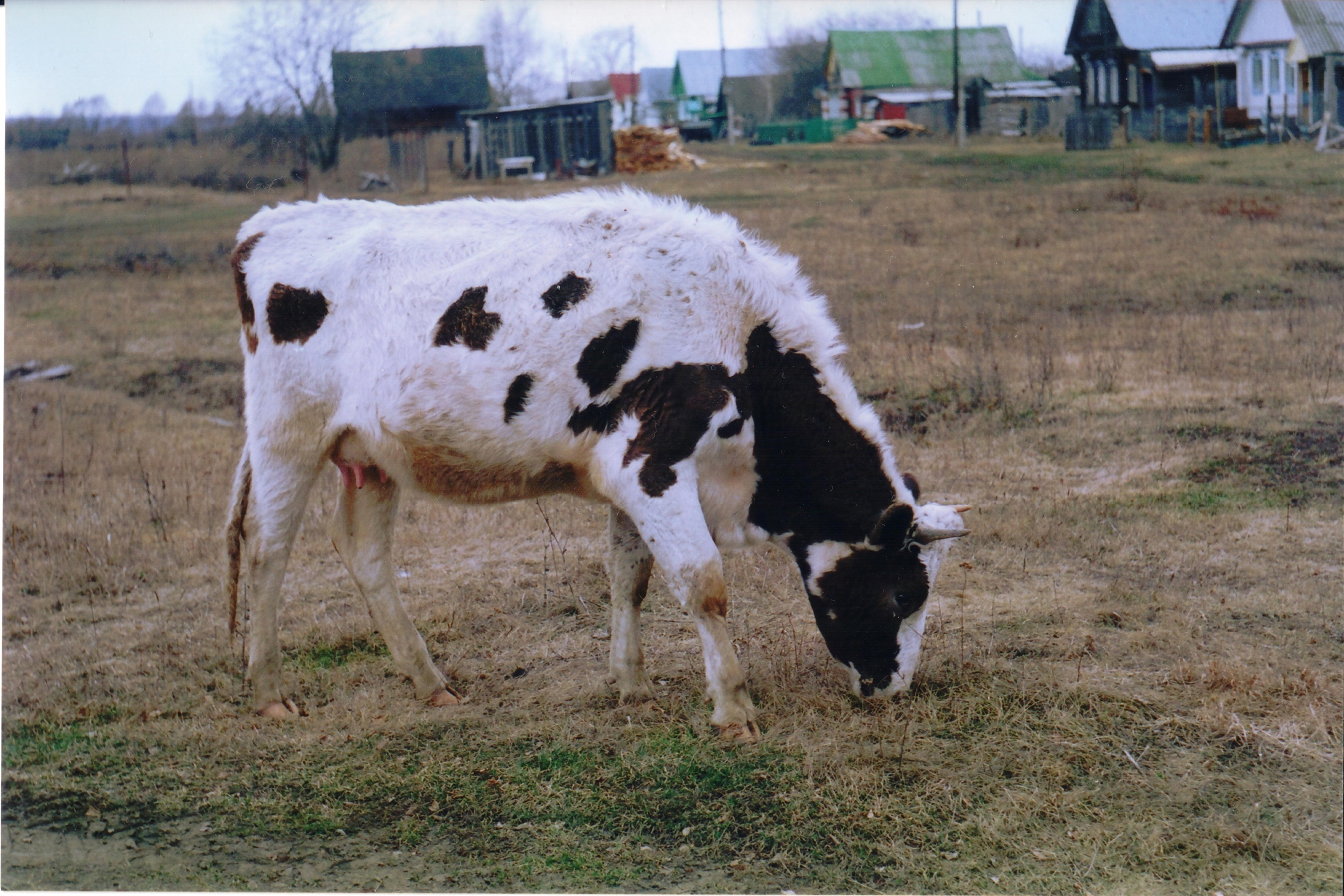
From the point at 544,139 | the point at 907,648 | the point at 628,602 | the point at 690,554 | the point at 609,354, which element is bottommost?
the point at 907,648

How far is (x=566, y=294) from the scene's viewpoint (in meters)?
4.71

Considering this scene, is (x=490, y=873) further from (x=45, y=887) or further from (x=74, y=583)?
(x=74, y=583)

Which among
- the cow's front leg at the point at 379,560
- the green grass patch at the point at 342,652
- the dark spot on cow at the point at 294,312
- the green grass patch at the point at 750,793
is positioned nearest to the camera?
the green grass patch at the point at 750,793

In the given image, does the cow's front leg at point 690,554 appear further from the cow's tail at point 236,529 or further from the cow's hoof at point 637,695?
the cow's tail at point 236,529

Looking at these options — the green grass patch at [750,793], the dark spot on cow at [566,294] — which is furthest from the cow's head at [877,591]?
the dark spot on cow at [566,294]

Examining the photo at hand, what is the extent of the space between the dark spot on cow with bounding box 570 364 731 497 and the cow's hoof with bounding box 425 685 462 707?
1.59 meters

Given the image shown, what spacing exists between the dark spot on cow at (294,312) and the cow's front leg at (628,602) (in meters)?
1.62

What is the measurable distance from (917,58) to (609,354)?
2955 centimetres

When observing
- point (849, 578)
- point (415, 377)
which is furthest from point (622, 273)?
point (849, 578)

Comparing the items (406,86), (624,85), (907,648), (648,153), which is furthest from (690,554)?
(624,85)

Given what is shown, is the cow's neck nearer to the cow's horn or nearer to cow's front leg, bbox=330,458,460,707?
the cow's horn

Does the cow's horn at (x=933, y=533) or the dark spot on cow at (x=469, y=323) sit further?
the dark spot on cow at (x=469, y=323)

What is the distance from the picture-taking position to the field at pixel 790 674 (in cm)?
403

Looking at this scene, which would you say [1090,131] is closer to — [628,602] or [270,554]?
[628,602]
